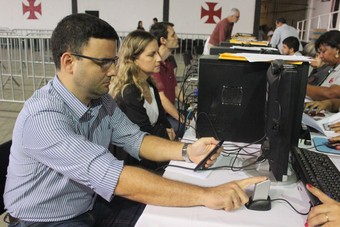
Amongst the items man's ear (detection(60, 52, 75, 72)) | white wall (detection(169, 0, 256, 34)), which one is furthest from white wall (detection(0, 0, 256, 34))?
man's ear (detection(60, 52, 75, 72))

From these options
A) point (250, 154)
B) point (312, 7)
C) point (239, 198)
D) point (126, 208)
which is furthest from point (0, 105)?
point (312, 7)

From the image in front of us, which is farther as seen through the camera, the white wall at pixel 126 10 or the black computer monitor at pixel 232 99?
the white wall at pixel 126 10

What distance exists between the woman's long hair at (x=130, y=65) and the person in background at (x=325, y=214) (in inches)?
48.6

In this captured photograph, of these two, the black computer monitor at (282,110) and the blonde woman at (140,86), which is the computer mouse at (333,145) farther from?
the blonde woman at (140,86)

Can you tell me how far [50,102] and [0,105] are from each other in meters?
4.20

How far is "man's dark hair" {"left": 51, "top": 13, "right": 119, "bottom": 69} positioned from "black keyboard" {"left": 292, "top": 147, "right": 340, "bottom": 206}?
0.80m

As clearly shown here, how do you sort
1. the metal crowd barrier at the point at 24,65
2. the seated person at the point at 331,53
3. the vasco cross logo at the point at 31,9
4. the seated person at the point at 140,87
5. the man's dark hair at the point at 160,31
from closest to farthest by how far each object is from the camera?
the seated person at the point at 140,87
the seated person at the point at 331,53
the man's dark hair at the point at 160,31
the metal crowd barrier at the point at 24,65
the vasco cross logo at the point at 31,9

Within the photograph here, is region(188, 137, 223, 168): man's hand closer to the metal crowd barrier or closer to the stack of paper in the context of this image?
the stack of paper

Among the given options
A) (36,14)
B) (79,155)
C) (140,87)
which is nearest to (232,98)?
(140,87)

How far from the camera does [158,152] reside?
1.47m

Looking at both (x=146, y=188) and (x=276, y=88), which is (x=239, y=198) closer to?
(x=146, y=188)

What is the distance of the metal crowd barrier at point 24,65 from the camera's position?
4770 millimetres

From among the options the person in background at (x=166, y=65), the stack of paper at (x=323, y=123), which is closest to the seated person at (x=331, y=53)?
the stack of paper at (x=323, y=123)

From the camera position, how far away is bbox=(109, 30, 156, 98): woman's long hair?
200 cm
